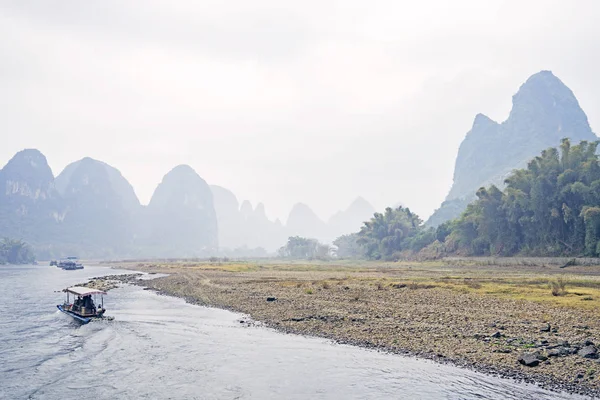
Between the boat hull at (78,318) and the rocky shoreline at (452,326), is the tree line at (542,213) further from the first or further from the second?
the boat hull at (78,318)

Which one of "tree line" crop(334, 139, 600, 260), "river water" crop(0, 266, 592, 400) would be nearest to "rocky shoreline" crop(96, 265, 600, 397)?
"river water" crop(0, 266, 592, 400)

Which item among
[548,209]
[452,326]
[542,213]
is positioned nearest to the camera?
[452,326]

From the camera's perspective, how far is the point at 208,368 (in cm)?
1834

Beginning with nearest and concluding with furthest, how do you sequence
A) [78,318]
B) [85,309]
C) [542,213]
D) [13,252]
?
[78,318] < [85,309] < [542,213] < [13,252]

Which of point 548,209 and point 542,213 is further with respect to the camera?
point 542,213

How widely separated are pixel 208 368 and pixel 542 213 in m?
59.1

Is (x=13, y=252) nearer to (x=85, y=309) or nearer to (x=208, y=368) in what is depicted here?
(x=85, y=309)

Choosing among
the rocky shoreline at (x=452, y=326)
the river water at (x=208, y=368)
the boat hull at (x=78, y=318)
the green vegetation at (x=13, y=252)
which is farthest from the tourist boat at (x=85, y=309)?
the green vegetation at (x=13, y=252)

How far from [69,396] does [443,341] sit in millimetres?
15120

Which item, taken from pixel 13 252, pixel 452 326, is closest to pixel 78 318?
pixel 452 326

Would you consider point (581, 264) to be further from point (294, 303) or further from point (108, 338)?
point (108, 338)

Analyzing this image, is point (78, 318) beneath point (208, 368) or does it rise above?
above

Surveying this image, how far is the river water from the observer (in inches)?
587

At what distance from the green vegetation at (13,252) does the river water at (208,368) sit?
143500 millimetres
